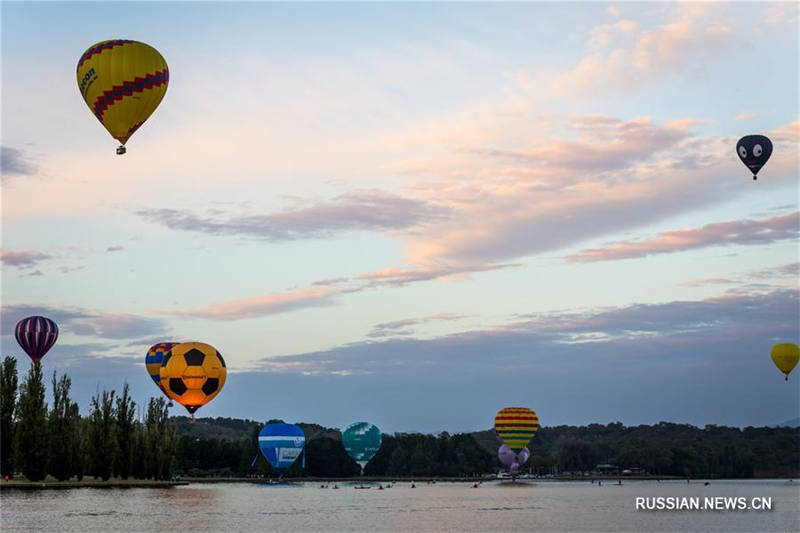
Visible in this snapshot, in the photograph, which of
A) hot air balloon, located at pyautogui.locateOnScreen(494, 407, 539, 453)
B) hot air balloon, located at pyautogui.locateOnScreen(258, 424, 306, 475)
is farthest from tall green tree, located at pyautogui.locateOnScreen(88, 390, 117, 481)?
hot air balloon, located at pyautogui.locateOnScreen(494, 407, 539, 453)

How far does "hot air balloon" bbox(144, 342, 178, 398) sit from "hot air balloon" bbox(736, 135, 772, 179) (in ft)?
223

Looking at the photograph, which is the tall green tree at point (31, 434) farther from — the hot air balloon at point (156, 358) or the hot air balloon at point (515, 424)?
the hot air balloon at point (515, 424)

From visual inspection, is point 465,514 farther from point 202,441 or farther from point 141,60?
point 202,441

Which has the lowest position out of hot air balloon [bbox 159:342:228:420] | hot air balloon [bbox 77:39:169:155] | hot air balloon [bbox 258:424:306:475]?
hot air balloon [bbox 258:424:306:475]

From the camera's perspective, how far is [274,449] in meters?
146

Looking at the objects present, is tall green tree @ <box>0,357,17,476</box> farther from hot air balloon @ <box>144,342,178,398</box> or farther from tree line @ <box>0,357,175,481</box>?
hot air balloon @ <box>144,342,178,398</box>

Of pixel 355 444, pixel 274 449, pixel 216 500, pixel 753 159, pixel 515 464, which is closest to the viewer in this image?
pixel 753 159

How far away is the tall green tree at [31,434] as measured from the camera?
9581 cm

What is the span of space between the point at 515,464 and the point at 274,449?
66.6 meters

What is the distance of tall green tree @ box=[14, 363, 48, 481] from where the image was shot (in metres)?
95.8

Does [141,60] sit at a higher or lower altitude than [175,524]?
higher

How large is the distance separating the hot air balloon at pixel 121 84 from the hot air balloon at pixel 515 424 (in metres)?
108

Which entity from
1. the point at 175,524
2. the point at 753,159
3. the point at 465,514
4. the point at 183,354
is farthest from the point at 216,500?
the point at 753,159

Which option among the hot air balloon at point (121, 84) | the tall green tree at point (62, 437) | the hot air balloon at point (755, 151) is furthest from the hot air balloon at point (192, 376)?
the hot air balloon at point (755, 151)
